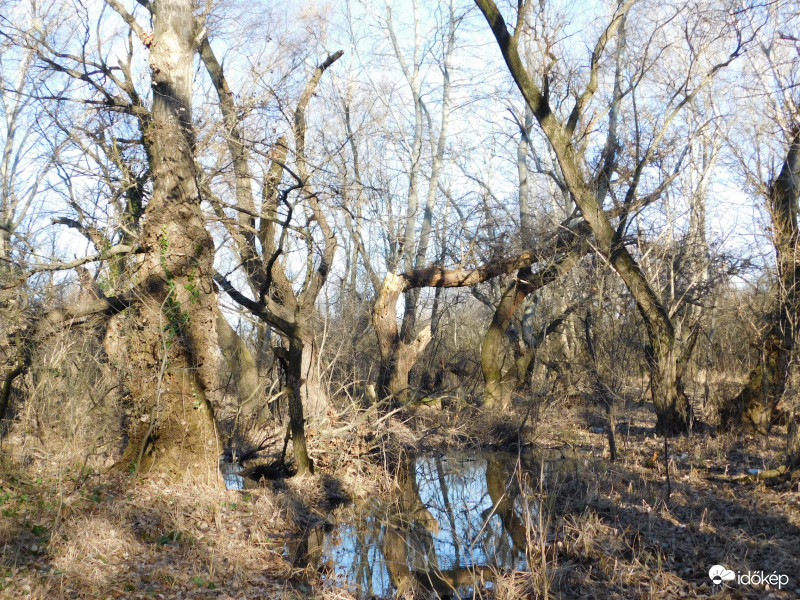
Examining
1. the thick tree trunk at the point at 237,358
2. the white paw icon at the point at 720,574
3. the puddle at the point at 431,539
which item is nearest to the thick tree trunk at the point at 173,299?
the puddle at the point at 431,539

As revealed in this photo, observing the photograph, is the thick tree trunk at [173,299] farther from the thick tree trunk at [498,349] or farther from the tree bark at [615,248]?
the thick tree trunk at [498,349]

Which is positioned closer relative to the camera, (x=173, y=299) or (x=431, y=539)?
(x=431, y=539)

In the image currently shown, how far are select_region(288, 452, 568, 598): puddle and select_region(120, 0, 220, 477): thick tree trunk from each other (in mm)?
2000

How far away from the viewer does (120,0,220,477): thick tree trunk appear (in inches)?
315

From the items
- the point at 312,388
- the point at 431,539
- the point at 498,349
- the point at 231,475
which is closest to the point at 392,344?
the point at 498,349

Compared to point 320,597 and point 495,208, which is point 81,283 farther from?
point 495,208

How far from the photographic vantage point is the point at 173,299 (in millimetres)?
8086

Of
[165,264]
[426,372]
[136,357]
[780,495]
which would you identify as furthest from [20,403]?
[780,495]

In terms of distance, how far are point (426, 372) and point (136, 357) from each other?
873 centimetres

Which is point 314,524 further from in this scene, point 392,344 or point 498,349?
point 498,349

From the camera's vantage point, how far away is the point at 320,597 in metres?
5.73

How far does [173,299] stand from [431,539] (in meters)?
4.09

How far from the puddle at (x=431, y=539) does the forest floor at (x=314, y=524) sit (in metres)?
0.35

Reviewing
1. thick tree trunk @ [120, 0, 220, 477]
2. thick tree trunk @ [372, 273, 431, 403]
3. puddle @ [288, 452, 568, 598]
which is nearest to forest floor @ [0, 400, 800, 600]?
puddle @ [288, 452, 568, 598]
